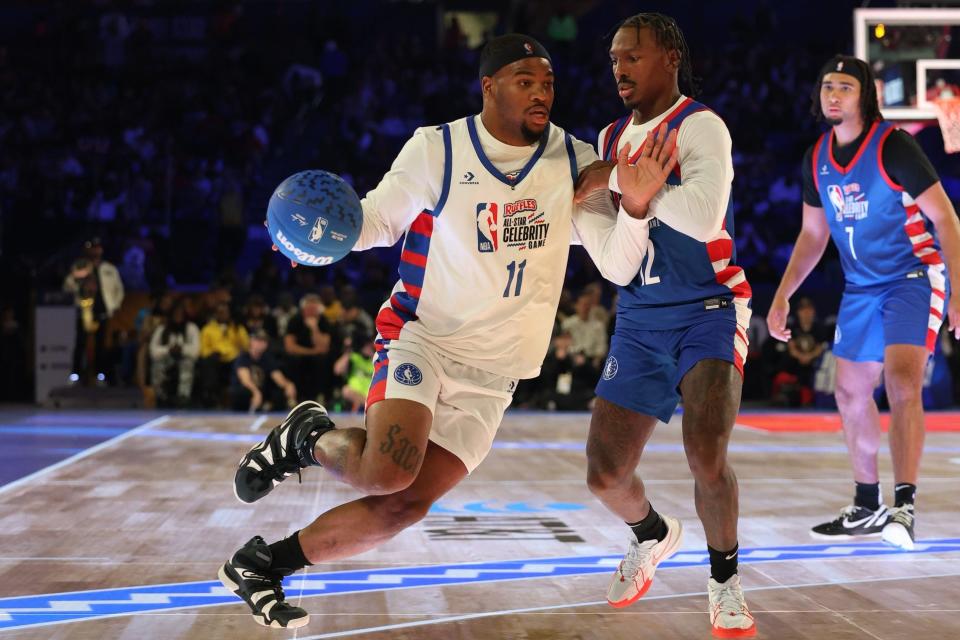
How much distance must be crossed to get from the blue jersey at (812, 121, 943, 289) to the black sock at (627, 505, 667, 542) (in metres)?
1.92

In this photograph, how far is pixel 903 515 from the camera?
17.4ft

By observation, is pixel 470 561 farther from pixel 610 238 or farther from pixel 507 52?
pixel 507 52

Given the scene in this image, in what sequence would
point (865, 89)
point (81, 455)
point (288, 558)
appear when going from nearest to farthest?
point (288, 558) → point (865, 89) → point (81, 455)

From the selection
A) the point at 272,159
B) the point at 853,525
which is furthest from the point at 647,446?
the point at 272,159

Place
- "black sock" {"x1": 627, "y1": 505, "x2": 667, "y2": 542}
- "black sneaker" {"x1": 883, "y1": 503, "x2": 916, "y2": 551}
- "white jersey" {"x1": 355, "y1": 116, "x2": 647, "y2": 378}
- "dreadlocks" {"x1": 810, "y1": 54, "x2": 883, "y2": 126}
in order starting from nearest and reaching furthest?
"white jersey" {"x1": 355, "y1": 116, "x2": 647, "y2": 378} < "black sock" {"x1": 627, "y1": 505, "x2": 667, "y2": 542} < "black sneaker" {"x1": 883, "y1": 503, "x2": 916, "y2": 551} < "dreadlocks" {"x1": 810, "y1": 54, "x2": 883, "y2": 126}

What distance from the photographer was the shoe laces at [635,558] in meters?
4.16

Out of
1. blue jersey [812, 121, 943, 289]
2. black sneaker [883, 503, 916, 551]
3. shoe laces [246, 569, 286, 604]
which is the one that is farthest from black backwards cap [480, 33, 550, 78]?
black sneaker [883, 503, 916, 551]

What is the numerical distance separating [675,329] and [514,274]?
0.62m

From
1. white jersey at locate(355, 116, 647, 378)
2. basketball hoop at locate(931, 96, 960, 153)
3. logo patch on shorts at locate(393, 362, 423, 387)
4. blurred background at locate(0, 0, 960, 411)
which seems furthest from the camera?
blurred background at locate(0, 0, 960, 411)

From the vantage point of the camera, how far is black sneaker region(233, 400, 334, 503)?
12.5 feet

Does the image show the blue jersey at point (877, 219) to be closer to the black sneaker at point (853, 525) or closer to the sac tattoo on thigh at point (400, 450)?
the black sneaker at point (853, 525)

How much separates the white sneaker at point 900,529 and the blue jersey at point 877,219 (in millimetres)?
1141

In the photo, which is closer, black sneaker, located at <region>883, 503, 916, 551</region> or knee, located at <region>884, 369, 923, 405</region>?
black sneaker, located at <region>883, 503, 916, 551</region>

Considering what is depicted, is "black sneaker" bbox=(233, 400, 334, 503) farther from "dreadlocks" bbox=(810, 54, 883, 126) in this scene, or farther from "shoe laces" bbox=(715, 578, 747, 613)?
"dreadlocks" bbox=(810, 54, 883, 126)
